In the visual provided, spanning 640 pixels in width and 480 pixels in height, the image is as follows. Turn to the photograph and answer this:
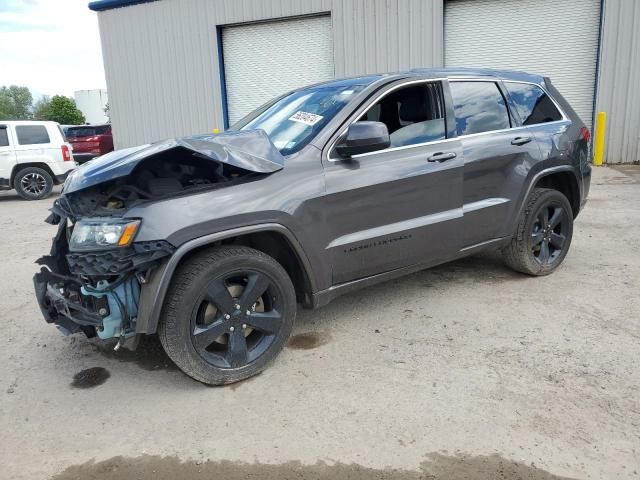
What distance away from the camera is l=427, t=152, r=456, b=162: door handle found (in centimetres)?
391

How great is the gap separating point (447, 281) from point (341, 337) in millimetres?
1468

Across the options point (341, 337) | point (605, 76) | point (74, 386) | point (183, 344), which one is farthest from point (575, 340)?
point (605, 76)

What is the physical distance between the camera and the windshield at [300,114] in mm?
3621

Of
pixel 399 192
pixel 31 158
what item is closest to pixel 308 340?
pixel 399 192

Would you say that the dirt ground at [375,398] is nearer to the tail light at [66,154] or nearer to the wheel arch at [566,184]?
the wheel arch at [566,184]

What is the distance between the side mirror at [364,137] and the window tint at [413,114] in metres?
0.50

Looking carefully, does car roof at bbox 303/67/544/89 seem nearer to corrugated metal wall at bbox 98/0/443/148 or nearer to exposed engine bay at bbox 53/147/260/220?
exposed engine bay at bbox 53/147/260/220

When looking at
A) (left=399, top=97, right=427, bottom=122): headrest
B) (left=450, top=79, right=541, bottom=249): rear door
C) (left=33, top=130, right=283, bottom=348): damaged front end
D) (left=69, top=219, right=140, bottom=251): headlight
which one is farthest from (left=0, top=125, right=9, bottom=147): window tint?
(left=450, top=79, right=541, bottom=249): rear door

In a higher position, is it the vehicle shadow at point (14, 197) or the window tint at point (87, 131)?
the window tint at point (87, 131)

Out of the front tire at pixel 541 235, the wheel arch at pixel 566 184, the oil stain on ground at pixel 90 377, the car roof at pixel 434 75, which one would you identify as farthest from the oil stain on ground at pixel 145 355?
the wheel arch at pixel 566 184

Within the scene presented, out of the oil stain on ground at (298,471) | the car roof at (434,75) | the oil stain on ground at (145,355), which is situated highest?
the car roof at (434,75)

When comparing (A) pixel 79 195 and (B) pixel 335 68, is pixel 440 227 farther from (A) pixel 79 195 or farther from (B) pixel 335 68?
(B) pixel 335 68

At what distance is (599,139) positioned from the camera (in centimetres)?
1247

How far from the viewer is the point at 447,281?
491 cm
